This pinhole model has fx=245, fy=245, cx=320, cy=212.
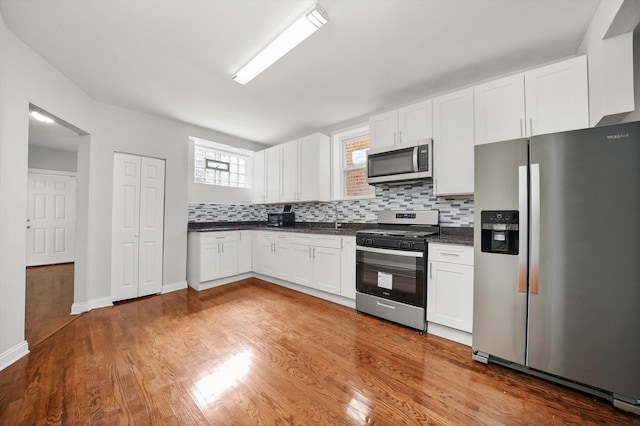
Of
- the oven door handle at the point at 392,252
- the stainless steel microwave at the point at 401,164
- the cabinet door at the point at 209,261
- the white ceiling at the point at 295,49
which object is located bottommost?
the cabinet door at the point at 209,261

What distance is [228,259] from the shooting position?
4.03 meters

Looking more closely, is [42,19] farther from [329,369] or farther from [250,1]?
[329,369]

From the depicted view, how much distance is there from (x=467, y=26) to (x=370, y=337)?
2.75 m

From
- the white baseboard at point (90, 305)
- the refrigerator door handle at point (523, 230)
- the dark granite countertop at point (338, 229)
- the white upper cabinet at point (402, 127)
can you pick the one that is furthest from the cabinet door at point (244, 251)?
the refrigerator door handle at point (523, 230)

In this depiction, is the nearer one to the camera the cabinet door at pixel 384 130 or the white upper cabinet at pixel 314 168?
the cabinet door at pixel 384 130

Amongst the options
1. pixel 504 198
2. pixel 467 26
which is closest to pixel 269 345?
pixel 504 198

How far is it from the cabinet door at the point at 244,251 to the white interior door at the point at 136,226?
3.73 feet

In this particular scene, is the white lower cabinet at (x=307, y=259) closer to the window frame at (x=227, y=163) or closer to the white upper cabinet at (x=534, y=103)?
the window frame at (x=227, y=163)

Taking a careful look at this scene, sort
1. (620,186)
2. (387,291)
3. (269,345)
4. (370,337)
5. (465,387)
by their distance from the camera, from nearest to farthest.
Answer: (620,186), (465,387), (269,345), (370,337), (387,291)

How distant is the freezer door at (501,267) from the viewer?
176 centimetres

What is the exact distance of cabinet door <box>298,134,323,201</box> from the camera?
151 inches

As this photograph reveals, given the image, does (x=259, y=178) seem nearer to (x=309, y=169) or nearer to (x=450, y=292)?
(x=309, y=169)

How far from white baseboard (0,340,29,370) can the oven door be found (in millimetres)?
2989

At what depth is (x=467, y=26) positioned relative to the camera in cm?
191
